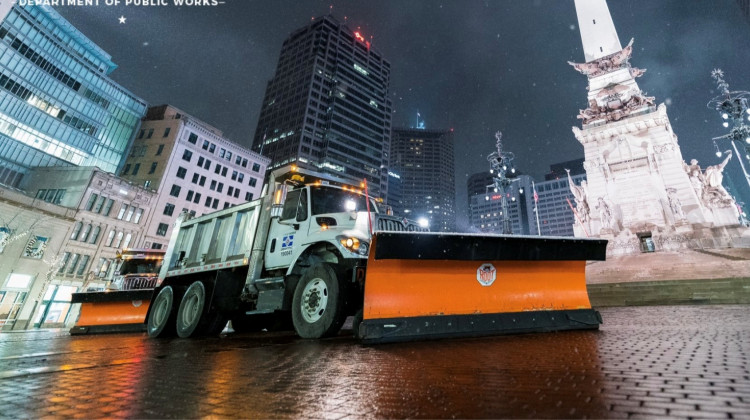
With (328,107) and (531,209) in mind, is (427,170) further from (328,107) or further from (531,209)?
(328,107)

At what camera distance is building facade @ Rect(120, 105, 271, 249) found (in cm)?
4553

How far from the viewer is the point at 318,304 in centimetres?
581

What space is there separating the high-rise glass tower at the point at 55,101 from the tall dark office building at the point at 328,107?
39.9 metres

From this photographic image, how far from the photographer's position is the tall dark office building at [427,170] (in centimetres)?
17275

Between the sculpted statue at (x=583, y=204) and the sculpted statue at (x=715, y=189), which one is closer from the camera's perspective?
the sculpted statue at (x=715, y=189)

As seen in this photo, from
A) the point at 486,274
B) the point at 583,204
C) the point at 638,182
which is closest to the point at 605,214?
the point at 583,204

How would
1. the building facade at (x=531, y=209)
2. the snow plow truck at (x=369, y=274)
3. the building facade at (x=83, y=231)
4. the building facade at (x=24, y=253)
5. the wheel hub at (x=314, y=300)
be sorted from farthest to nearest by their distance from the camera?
the building facade at (x=531, y=209)
the building facade at (x=83, y=231)
the building facade at (x=24, y=253)
the wheel hub at (x=314, y=300)
the snow plow truck at (x=369, y=274)

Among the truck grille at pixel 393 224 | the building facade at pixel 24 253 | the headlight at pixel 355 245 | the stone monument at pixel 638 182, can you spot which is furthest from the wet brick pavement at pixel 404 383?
the building facade at pixel 24 253

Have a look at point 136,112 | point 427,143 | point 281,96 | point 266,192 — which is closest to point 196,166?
point 136,112

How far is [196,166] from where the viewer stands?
50.6 m

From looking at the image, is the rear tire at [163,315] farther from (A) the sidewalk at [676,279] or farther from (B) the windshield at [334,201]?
(A) the sidewalk at [676,279]

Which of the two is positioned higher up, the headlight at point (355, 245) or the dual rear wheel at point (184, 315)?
the headlight at point (355, 245)

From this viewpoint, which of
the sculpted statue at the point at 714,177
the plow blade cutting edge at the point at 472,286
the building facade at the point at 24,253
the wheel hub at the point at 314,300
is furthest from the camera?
the sculpted statue at the point at 714,177

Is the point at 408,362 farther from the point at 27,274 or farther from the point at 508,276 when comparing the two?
the point at 27,274
